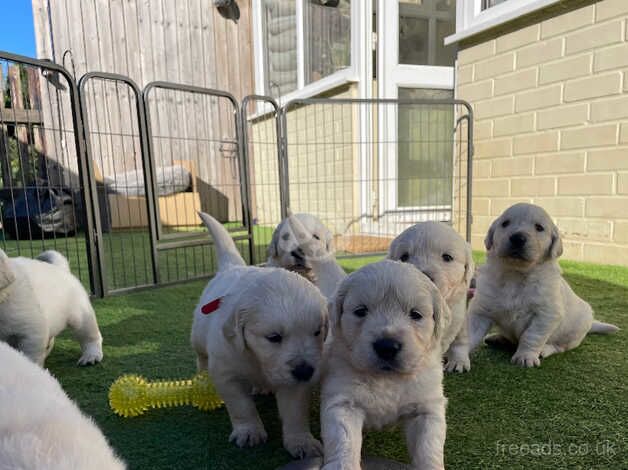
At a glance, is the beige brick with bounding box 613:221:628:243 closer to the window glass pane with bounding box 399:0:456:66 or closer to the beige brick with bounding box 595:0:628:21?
the beige brick with bounding box 595:0:628:21

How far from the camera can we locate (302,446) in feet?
5.18

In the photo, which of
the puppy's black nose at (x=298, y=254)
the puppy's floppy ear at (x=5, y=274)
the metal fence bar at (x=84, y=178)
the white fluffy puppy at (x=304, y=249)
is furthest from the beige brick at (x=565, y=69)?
the puppy's floppy ear at (x=5, y=274)

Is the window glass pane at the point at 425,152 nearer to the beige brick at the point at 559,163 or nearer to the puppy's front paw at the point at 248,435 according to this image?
the beige brick at the point at 559,163

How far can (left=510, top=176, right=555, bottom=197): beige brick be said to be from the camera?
200 inches

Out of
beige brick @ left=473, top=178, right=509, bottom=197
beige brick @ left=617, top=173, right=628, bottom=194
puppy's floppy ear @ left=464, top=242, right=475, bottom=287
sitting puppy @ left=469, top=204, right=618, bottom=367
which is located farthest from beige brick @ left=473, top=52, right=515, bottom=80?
puppy's floppy ear @ left=464, top=242, right=475, bottom=287

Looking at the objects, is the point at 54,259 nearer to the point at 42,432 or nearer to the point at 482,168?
the point at 42,432

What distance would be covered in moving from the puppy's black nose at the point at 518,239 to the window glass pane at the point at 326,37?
209 inches

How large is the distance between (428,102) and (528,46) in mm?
1231

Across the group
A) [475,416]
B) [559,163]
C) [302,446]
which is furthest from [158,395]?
[559,163]

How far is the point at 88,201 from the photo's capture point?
3.95m

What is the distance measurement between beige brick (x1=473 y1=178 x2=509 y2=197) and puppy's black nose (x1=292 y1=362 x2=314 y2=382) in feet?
15.7

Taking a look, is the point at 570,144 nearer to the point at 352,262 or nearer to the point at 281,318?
the point at 352,262

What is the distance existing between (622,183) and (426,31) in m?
3.72

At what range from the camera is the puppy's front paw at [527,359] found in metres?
2.35
